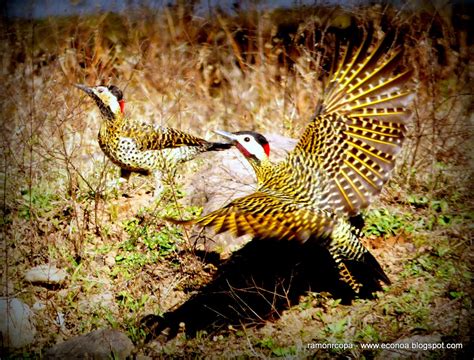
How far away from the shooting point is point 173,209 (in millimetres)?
5887

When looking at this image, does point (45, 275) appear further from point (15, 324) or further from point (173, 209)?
point (173, 209)

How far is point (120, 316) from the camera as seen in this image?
15.7 feet

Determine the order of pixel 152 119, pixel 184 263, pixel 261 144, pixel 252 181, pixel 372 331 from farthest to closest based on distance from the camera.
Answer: pixel 152 119
pixel 252 181
pixel 184 263
pixel 261 144
pixel 372 331

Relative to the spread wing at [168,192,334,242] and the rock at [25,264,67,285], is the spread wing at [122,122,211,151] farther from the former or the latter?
the spread wing at [168,192,334,242]

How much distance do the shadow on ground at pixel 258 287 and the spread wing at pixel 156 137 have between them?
4.81ft

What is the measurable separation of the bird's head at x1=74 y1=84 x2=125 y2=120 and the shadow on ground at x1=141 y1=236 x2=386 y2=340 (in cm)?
203

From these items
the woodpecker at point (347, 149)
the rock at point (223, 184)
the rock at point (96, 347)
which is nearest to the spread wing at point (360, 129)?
the woodpecker at point (347, 149)

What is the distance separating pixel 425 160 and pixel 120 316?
11.6ft

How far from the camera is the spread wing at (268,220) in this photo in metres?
3.71

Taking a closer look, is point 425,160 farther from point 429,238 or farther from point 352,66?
point 352,66

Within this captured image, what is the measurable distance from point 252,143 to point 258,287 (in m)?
1.17

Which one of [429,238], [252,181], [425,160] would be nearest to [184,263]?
[252,181]

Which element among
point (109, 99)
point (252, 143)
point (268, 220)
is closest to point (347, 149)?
point (252, 143)

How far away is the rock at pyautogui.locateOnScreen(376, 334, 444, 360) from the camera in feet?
12.7
